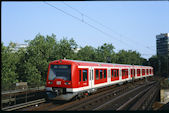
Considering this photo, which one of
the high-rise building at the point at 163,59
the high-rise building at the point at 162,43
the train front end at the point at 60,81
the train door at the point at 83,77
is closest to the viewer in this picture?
the train front end at the point at 60,81

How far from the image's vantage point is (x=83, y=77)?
49.8ft

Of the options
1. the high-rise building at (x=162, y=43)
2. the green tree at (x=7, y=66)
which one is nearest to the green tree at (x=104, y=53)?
the green tree at (x=7, y=66)

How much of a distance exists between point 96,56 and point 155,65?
1346 inches

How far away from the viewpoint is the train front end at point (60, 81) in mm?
13742

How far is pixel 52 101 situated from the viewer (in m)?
14.9

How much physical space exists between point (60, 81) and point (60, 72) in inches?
27.8

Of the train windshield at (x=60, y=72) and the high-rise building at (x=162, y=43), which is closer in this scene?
the train windshield at (x=60, y=72)

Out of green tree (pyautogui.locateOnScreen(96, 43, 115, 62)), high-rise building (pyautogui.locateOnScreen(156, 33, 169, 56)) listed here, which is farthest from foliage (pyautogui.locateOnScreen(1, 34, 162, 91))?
high-rise building (pyautogui.locateOnScreen(156, 33, 169, 56))

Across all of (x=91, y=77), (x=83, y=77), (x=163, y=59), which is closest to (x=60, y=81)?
(x=83, y=77)

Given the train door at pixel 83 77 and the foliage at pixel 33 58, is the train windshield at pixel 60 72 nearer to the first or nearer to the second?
the train door at pixel 83 77

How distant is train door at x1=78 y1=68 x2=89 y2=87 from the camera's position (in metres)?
14.7

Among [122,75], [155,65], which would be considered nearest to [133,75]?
[122,75]

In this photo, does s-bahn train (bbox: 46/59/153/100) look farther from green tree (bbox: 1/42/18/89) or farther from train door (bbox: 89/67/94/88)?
green tree (bbox: 1/42/18/89)

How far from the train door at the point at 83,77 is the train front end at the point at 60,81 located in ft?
3.52
